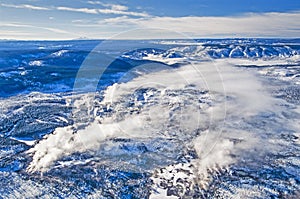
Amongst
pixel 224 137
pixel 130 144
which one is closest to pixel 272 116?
pixel 224 137

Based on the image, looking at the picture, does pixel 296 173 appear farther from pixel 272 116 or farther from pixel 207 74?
pixel 207 74

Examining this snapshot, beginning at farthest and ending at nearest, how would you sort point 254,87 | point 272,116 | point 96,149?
point 254,87 → point 272,116 → point 96,149

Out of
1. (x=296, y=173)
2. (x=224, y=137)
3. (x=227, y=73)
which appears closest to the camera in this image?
(x=296, y=173)

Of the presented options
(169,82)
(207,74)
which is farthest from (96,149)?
(207,74)

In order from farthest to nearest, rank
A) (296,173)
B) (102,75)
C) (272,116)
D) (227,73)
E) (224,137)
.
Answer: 1. (227,73)
2. (102,75)
3. (272,116)
4. (224,137)
5. (296,173)

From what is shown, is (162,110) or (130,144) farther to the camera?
(162,110)

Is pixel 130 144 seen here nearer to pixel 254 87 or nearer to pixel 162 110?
pixel 162 110

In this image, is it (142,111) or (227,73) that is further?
(227,73)

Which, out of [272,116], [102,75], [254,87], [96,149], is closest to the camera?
[96,149]
